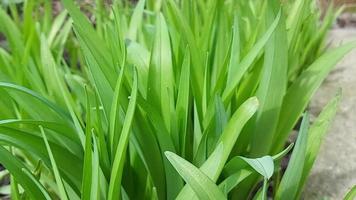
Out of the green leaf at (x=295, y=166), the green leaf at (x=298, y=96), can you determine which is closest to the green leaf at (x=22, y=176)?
the green leaf at (x=295, y=166)

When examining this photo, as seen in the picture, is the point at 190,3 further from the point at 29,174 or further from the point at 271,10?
the point at 29,174

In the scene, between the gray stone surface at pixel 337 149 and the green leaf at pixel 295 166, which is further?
the gray stone surface at pixel 337 149

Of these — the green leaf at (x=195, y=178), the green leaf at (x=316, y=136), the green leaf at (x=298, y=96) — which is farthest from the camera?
the green leaf at (x=298, y=96)

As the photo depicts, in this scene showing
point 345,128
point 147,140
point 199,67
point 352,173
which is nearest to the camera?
point 147,140

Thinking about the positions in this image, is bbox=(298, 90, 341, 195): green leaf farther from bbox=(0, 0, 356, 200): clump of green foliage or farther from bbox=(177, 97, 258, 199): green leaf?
bbox=(177, 97, 258, 199): green leaf

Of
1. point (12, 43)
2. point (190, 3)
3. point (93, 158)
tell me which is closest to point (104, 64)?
point (93, 158)

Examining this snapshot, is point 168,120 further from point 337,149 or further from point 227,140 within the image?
point 337,149

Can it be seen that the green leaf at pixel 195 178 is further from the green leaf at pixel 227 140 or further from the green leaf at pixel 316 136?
the green leaf at pixel 316 136

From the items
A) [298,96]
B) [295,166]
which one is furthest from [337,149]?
[295,166]
